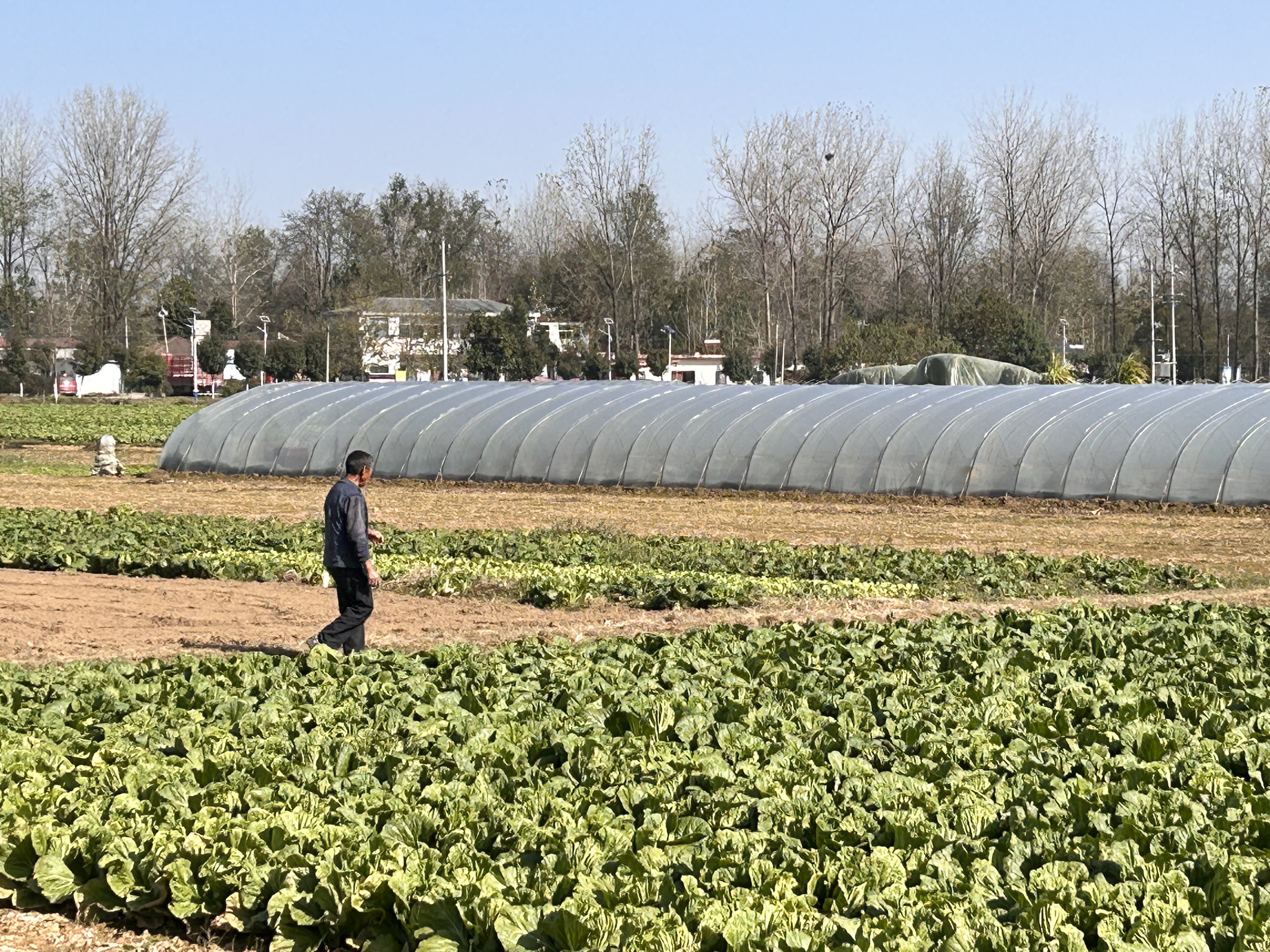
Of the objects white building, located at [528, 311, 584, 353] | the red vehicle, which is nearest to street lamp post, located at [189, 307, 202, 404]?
the red vehicle

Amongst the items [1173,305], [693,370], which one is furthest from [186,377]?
[1173,305]

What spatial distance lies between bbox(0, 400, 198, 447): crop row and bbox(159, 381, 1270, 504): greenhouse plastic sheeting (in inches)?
330

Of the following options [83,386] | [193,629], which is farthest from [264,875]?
[83,386]

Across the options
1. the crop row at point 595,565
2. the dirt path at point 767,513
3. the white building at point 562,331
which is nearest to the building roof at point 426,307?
the white building at point 562,331

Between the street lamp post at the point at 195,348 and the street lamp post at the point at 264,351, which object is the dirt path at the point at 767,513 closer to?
the street lamp post at the point at 195,348

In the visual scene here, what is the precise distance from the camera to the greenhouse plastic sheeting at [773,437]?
25.7 meters

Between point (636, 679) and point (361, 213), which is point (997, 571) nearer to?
point (636, 679)

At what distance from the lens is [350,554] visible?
10664 millimetres

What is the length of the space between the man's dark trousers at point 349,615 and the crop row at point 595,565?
4.02 m

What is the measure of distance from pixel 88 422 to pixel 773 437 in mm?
29867

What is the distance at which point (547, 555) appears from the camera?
17734mm

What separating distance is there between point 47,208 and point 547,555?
7818 cm

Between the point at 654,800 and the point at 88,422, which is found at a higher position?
the point at 88,422

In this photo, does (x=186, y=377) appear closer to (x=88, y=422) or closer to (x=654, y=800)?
(x=88, y=422)
